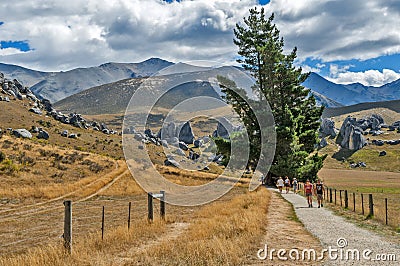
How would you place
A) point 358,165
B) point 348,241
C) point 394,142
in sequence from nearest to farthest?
1. point 348,241
2. point 358,165
3. point 394,142

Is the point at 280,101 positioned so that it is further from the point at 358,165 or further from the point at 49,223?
the point at 358,165

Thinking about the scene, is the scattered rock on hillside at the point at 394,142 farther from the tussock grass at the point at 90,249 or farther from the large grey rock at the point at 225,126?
the tussock grass at the point at 90,249

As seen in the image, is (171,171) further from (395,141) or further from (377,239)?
(395,141)

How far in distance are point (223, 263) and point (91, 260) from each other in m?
3.30

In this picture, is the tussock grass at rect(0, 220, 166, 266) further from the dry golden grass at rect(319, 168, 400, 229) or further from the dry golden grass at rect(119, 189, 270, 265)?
the dry golden grass at rect(319, 168, 400, 229)

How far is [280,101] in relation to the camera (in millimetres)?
42719

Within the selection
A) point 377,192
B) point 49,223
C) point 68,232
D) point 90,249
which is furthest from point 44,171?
point 377,192

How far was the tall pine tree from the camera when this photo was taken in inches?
1545

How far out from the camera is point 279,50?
1805 inches

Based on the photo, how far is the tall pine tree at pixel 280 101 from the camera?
129 ft

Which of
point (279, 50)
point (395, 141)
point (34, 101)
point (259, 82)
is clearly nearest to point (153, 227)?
point (259, 82)

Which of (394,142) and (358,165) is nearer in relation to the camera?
(358,165)

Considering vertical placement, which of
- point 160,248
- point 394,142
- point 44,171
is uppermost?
point 394,142

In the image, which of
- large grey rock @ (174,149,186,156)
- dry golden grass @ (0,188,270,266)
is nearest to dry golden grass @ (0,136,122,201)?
large grey rock @ (174,149,186,156)
